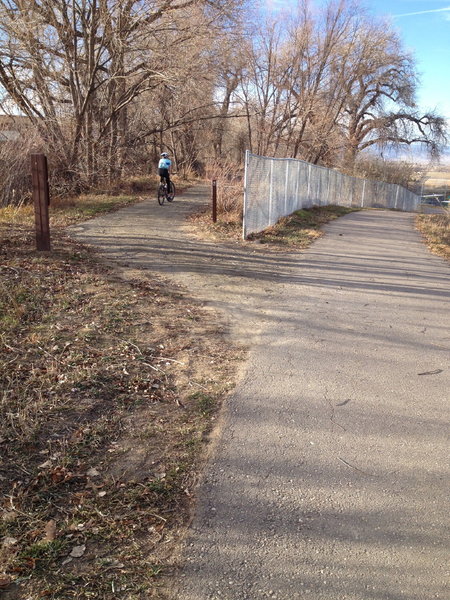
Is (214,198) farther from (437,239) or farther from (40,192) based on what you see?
(437,239)

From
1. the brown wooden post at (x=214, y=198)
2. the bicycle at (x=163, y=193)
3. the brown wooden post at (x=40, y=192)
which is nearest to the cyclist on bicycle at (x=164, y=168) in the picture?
the bicycle at (x=163, y=193)

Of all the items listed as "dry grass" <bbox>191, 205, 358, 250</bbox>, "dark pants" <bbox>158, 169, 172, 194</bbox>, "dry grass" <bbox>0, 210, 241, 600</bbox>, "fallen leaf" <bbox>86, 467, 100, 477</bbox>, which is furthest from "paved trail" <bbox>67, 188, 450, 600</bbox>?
"dark pants" <bbox>158, 169, 172, 194</bbox>

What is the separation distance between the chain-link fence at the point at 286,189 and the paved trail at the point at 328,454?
13.5 ft

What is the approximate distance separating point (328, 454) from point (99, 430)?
5.17ft

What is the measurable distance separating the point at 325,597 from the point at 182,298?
481cm

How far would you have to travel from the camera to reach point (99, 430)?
135 inches

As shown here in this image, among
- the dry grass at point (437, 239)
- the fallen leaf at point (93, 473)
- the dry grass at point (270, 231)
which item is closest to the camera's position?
the fallen leaf at point (93, 473)

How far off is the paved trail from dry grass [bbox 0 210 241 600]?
0.23m

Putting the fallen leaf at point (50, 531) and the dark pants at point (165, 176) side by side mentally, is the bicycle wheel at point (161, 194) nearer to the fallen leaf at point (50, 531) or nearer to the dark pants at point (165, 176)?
the dark pants at point (165, 176)

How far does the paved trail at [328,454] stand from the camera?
2316 mm

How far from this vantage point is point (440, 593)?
7.33 ft

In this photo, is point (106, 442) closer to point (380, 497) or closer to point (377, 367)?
point (380, 497)

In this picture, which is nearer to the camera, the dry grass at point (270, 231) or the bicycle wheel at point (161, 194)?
the dry grass at point (270, 231)

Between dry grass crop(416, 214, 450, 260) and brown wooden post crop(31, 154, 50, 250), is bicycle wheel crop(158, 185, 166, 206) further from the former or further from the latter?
brown wooden post crop(31, 154, 50, 250)
